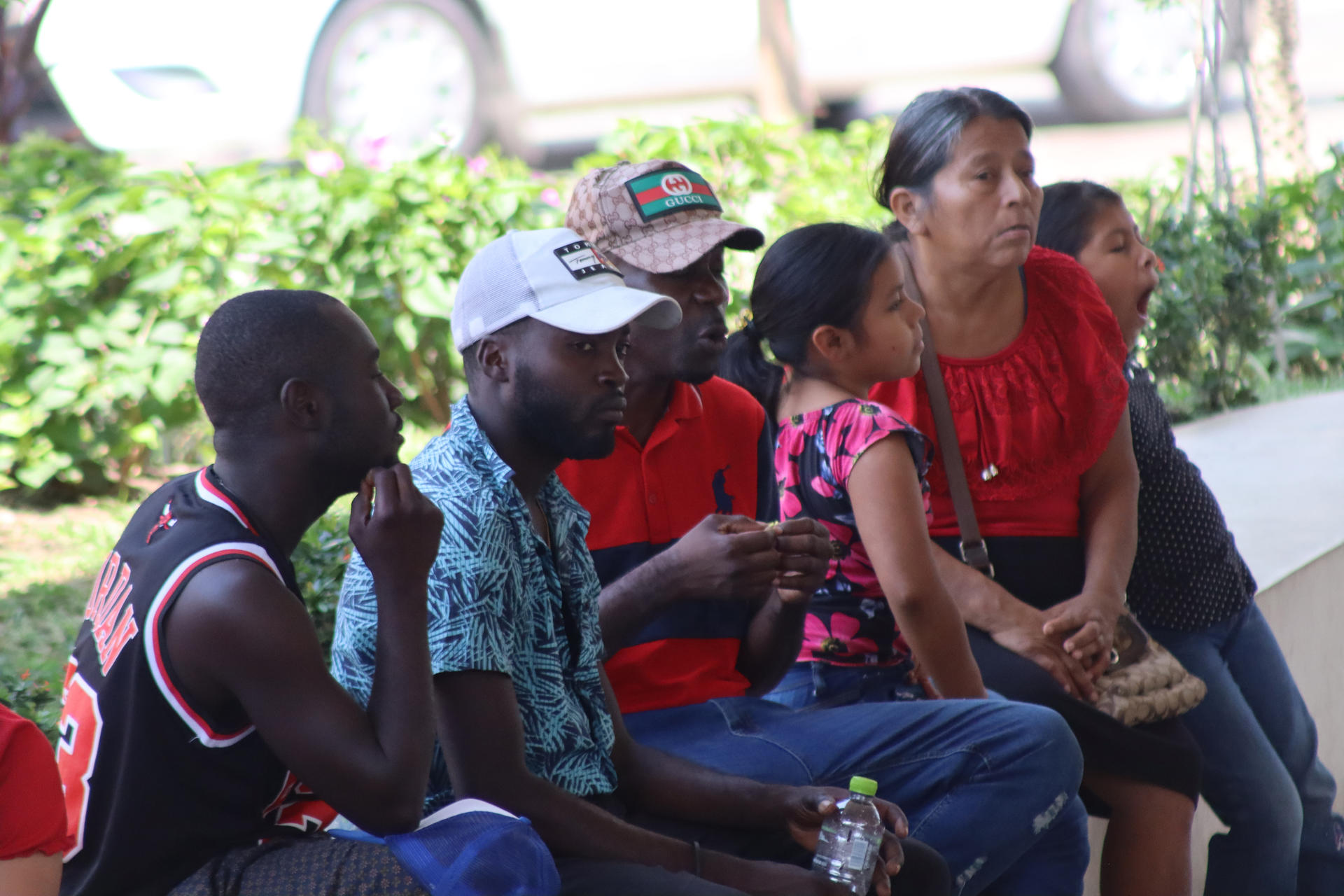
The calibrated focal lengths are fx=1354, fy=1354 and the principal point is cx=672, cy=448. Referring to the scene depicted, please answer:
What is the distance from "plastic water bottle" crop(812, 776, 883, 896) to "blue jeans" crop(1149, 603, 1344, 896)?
1.25 m

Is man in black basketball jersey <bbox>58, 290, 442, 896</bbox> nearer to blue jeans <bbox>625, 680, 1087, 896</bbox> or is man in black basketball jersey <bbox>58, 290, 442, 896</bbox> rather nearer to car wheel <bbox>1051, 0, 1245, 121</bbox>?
blue jeans <bbox>625, 680, 1087, 896</bbox>

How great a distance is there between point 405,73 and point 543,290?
6.40 metres

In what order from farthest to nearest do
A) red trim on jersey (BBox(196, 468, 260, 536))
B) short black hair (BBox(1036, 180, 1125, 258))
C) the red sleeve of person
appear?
short black hair (BBox(1036, 180, 1125, 258)) < red trim on jersey (BBox(196, 468, 260, 536)) < the red sleeve of person

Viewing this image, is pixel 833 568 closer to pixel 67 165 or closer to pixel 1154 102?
pixel 67 165

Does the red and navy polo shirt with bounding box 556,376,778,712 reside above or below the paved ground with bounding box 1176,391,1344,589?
above

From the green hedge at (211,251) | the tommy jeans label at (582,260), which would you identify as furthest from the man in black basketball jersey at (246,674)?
the green hedge at (211,251)

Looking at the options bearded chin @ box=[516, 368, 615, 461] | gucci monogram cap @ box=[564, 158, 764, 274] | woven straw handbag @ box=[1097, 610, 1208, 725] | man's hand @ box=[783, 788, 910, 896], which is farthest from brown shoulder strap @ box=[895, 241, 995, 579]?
bearded chin @ box=[516, 368, 615, 461]

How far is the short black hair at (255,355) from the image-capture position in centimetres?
188

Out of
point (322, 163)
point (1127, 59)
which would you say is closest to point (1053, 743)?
point (322, 163)

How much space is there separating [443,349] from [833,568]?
3269 mm

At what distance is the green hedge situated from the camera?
495 centimetres

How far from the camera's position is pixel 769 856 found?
2213 mm

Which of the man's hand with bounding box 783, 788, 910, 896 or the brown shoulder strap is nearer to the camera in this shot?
the man's hand with bounding box 783, 788, 910, 896

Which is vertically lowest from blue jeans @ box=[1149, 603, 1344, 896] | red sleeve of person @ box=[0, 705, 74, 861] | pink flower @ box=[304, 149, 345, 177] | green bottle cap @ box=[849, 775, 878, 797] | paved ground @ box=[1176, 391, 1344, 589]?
paved ground @ box=[1176, 391, 1344, 589]
